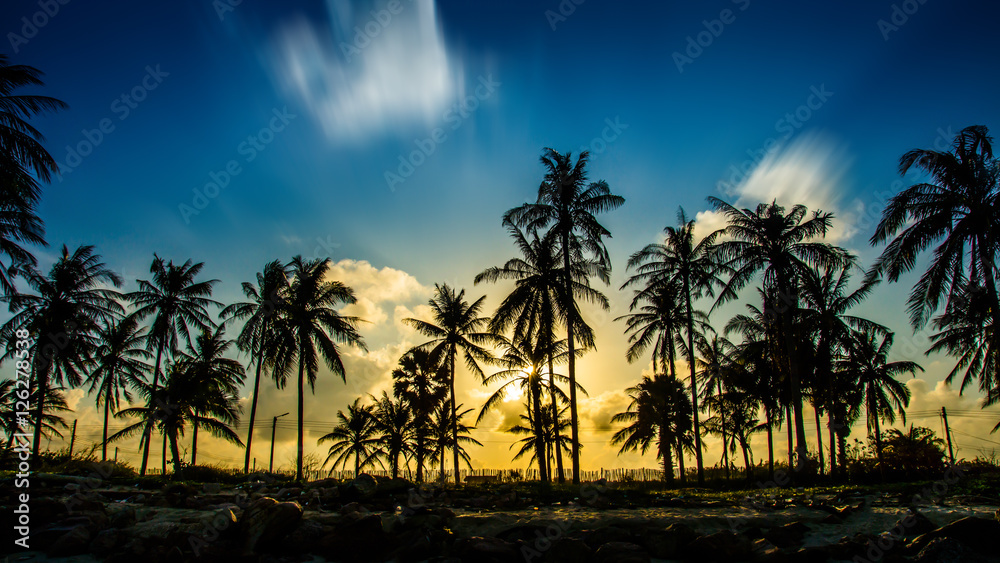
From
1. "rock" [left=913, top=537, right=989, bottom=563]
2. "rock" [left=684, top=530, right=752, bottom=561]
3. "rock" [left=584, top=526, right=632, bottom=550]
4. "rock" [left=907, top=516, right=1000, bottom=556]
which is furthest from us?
"rock" [left=584, top=526, right=632, bottom=550]

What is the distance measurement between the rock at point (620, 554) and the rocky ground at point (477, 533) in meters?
0.02

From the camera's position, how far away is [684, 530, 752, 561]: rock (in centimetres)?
768

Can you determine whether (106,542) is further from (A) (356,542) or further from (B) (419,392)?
(B) (419,392)

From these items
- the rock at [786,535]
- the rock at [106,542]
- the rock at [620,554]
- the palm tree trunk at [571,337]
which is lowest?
the rock at [786,535]

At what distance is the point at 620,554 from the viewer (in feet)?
24.0

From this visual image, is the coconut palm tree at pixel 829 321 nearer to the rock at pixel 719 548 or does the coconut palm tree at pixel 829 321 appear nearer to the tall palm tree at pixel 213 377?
the rock at pixel 719 548

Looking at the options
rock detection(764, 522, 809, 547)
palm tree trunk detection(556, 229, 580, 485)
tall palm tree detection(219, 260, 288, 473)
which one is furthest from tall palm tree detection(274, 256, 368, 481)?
rock detection(764, 522, 809, 547)

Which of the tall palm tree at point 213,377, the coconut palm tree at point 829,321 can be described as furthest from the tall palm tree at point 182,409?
the coconut palm tree at point 829,321

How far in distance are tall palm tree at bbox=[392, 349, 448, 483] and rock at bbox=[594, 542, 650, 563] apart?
23.9 meters

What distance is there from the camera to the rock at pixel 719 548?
7676mm

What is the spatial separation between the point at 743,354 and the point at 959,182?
47.2 feet

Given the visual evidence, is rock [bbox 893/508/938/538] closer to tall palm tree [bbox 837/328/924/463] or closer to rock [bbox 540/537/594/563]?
rock [bbox 540/537/594/563]

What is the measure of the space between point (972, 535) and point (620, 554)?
17.2 ft

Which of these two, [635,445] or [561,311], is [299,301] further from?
[635,445]
